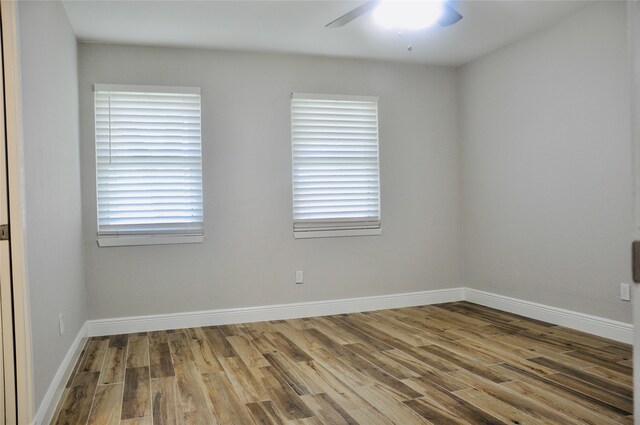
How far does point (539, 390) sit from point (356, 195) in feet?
9.26

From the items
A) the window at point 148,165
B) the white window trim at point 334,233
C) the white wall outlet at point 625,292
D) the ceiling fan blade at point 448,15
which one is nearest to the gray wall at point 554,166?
the white wall outlet at point 625,292

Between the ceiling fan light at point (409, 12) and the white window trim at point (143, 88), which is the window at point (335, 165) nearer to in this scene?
the white window trim at point (143, 88)

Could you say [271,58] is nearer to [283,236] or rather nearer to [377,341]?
[283,236]

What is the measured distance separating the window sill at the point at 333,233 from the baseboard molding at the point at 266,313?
656 mm

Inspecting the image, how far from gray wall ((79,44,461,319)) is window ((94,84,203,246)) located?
9 centimetres

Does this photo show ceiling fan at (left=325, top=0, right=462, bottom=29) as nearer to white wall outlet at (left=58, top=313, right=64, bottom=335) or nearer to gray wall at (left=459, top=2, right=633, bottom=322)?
gray wall at (left=459, top=2, right=633, bottom=322)

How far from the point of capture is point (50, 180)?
314 cm

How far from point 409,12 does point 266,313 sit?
9.94ft

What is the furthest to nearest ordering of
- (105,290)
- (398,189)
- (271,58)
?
1. (398,189)
2. (271,58)
3. (105,290)

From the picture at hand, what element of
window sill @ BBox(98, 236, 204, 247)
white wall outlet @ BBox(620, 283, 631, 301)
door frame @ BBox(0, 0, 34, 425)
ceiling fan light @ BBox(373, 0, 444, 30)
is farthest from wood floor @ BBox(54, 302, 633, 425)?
ceiling fan light @ BBox(373, 0, 444, 30)

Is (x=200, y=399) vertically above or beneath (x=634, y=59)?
beneath

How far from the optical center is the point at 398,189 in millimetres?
5613

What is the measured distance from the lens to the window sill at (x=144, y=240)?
4.66 m

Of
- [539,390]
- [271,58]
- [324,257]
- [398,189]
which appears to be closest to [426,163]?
[398,189]
